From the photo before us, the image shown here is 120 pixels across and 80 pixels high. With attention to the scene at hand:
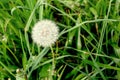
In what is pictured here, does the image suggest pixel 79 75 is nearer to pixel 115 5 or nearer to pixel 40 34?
pixel 40 34

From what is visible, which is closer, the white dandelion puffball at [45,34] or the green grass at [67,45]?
the white dandelion puffball at [45,34]

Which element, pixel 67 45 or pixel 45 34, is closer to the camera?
pixel 45 34

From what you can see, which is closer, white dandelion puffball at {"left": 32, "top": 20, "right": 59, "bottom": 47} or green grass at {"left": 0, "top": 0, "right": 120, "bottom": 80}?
white dandelion puffball at {"left": 32, "top": 20, "right": 59, "bottom": 47}

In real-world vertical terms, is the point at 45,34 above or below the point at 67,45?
above
